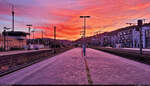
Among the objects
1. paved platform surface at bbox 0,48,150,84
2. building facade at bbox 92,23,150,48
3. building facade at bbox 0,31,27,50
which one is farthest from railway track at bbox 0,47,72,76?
building facade at bbox 92,23,150,48

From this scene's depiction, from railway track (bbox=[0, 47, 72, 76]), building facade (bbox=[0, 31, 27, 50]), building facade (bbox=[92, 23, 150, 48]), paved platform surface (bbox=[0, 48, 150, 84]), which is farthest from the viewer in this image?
building facade (bbox=[92, 23, 150, 48])

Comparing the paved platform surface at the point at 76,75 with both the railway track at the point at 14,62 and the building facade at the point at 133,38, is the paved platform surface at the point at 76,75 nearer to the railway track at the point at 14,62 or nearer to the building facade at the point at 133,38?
the railway track at the point at 14,62

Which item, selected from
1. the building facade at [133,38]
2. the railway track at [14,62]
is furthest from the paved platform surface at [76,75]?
the building facade at [133,38]

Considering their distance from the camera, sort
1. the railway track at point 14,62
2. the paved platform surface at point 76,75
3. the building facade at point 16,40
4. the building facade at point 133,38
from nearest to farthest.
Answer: the paved platform surface at point 76,75 → the railway track at point 14,62 → the building facade at point 16,40 → the building facade at point 133,38

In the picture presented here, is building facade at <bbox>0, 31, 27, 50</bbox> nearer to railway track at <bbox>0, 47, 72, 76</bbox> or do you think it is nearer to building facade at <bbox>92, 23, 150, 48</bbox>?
railway track at <bbox>0, 47, 72, 76</bbox>

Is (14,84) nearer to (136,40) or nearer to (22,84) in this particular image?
(22,84)

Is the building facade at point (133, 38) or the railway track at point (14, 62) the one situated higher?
the building facade at point (133, 38)

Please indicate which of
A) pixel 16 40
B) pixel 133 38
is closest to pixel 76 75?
pixel 16 40

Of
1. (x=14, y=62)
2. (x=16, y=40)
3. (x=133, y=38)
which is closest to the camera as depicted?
(x=14, y=62)

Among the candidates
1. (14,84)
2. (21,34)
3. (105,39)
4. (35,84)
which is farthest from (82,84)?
(105,39)

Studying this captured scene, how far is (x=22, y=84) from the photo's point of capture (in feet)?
23.3

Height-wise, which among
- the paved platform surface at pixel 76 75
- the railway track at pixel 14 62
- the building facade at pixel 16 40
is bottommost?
the railway track at pixel 14 62

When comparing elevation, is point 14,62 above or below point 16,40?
below

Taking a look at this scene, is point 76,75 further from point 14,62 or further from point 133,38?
point 133,38
